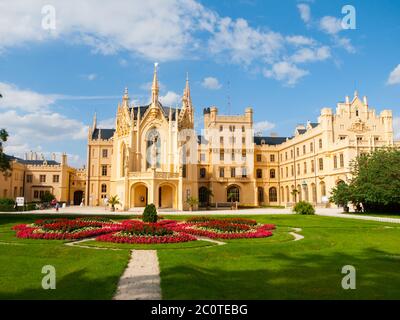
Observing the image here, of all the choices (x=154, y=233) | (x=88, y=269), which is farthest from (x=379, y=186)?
(x=88, y=269)

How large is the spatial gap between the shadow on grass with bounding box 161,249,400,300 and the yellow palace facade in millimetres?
37178

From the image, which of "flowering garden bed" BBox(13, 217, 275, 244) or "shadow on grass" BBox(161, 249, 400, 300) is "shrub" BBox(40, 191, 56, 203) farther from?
"shadow on grass" BBox(161, 249, 400, 300)

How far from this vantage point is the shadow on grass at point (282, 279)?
28.0ft

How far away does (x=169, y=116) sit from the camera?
5441 cm

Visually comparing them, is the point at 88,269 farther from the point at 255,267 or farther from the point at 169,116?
the point at 169,116

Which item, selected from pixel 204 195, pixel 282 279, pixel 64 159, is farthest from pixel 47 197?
pixel 282 279

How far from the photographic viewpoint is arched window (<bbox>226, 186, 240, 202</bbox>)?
69.5 metres

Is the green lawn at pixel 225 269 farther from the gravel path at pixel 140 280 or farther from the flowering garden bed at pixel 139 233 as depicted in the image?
the flowering garden bed at pixel 139 233

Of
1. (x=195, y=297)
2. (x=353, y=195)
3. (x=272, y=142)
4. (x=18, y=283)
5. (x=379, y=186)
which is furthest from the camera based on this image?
(x=272, y=142)

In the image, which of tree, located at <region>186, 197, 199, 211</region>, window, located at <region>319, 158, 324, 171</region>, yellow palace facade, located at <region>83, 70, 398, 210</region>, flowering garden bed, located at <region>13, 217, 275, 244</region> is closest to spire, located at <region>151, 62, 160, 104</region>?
yellow palace facade, located at <region>83, 70, 398, 210</region>

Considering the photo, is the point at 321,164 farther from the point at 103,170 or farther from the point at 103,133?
the point at 103,133

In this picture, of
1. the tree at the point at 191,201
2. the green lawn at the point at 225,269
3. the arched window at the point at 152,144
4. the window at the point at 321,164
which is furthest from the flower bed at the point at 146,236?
the window at the point at 321,164
